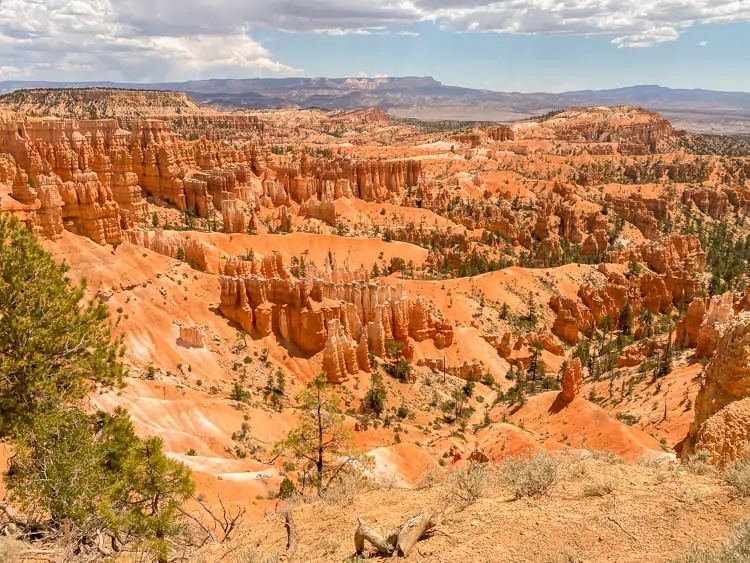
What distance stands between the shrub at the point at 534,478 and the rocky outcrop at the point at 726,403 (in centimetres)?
322

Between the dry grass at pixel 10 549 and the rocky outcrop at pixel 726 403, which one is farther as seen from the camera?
the rocky outcrop at pixel 726 403

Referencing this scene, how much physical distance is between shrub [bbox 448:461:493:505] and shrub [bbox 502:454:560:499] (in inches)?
20.7

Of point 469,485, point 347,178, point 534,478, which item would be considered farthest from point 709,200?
point 469,485

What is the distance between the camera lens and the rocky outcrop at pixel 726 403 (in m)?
11.2

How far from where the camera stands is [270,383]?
30156mm

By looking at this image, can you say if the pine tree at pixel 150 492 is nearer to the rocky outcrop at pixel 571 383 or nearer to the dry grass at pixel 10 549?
the dry grass at pixel 10 549

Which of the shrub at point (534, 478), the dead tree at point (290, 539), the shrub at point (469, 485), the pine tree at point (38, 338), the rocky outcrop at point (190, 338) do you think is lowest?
the rocky outcrop at point (190, 338)

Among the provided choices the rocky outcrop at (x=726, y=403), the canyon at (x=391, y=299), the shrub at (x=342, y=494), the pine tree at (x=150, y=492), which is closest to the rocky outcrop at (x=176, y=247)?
the canyon at (x=391, y=299)

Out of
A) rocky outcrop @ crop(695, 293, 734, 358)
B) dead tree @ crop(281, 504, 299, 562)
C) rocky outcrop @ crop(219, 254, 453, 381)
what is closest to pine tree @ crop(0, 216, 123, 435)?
dead tree @ crop(281, 504, 299, 562)

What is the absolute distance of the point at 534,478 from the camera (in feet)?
33.4

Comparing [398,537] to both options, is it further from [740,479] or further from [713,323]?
[713,323]

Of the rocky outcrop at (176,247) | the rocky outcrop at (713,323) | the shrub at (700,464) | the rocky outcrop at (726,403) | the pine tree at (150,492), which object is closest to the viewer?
the shrub at (700,464)

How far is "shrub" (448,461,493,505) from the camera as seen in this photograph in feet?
34.2

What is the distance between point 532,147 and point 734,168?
48.2 metres
